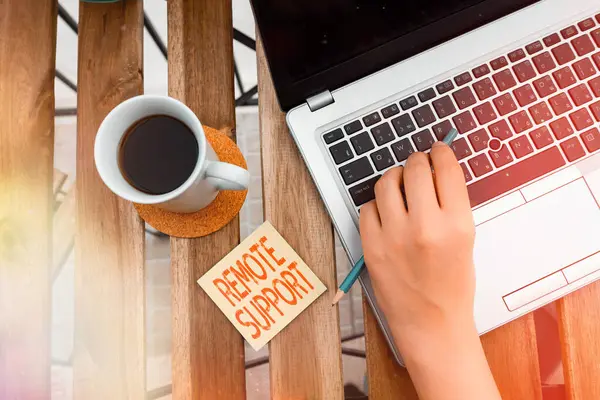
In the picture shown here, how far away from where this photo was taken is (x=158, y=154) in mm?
487

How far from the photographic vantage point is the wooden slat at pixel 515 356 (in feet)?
1.72

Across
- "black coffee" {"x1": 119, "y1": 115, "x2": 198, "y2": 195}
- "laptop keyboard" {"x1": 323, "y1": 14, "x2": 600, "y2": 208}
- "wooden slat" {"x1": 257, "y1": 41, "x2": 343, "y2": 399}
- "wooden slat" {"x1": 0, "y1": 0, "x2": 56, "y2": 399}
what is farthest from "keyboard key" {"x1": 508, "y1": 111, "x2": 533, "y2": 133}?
"wooden slat" {"x1": 0, "y1": 0, "x2": 56, "y2": 399}

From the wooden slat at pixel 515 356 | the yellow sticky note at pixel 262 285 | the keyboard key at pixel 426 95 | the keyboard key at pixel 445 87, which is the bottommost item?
the wooden slat at pixel 515 356

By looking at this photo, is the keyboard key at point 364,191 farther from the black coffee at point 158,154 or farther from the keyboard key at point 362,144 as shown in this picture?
the black coffee at point 158,154

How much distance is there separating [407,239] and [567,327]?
22cm

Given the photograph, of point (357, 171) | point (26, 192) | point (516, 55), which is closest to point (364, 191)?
point (357, 171)

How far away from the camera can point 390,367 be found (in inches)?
20.9

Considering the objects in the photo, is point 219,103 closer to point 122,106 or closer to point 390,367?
point 122,106

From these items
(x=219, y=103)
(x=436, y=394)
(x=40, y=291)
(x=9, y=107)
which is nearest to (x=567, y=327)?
(x=436, y=394)

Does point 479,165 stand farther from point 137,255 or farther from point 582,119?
point 137,255

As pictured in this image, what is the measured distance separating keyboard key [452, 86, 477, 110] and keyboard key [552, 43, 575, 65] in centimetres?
10

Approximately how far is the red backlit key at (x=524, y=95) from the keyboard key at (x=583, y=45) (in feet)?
0.23

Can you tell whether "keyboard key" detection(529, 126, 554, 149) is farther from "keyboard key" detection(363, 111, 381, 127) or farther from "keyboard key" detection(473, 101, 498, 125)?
"keyboard key" detection(363, 111, 381, 127)

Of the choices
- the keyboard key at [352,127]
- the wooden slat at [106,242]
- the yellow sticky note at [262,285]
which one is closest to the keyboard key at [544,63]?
the keyboard key at [352,127]
